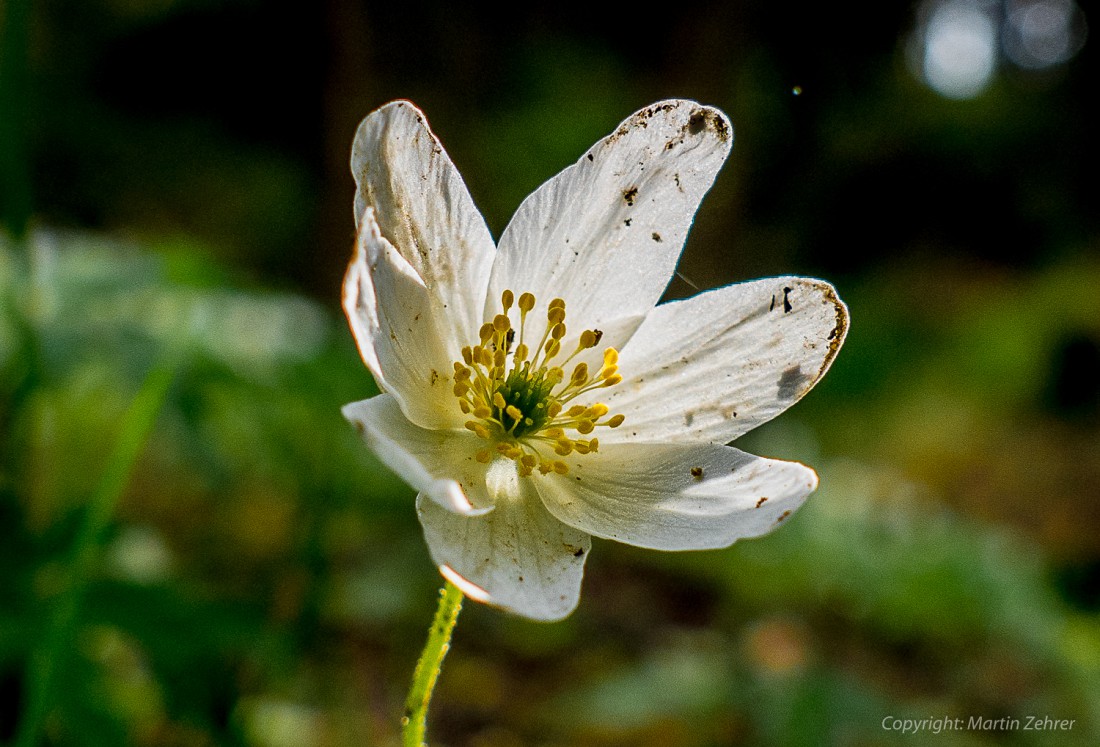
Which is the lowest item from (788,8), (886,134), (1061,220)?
(1061,220)

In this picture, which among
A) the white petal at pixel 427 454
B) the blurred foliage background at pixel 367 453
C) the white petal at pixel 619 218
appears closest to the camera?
the white petal at pixel 427 454

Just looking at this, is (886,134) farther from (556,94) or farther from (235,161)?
(235,161)

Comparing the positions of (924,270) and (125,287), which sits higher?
(125,287)

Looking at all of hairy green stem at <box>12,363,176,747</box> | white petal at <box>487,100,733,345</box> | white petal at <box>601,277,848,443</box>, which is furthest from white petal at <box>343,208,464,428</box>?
hairy green stem at <box>12,363,176,747</box>

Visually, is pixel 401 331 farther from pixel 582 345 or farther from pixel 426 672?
pixel 426 672

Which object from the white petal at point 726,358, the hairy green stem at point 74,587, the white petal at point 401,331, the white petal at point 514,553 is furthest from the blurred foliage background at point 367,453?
the white petal at point 726,358

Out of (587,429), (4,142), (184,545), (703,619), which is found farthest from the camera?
(703,619)

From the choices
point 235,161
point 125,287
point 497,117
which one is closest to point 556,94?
point 497,117

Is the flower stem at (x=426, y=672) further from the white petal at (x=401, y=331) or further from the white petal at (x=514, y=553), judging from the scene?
the white petal at (x=401, y=331)
